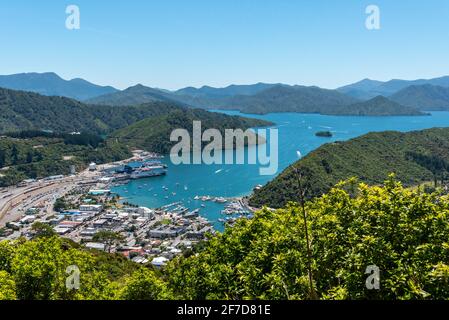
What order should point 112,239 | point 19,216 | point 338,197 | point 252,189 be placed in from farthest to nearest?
point 252,189 → point 19,216 → point 112,239 → point 338,197

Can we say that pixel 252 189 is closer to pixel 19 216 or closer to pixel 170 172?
pixel 170 172

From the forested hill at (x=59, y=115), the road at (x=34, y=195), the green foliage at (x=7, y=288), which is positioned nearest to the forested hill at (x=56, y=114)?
the forested hill at (x=59, y=115)

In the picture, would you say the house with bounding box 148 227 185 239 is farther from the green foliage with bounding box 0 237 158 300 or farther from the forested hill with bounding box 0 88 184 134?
the forested hill with bounding box 0 88 184 134

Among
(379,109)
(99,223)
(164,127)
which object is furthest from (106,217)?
(379,109)

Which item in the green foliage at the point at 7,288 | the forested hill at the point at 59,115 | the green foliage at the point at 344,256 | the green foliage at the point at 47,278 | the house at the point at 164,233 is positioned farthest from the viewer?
the forested hill at the point at 59,115

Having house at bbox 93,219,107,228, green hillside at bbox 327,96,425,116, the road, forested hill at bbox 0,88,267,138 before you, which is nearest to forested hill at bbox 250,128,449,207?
house at bbox 93,219,107,228

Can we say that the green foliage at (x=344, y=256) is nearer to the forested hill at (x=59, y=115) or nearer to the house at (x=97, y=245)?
the house at (x=97, y=245)

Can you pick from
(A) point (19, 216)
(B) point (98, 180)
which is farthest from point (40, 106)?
(A) point (19, 216)
